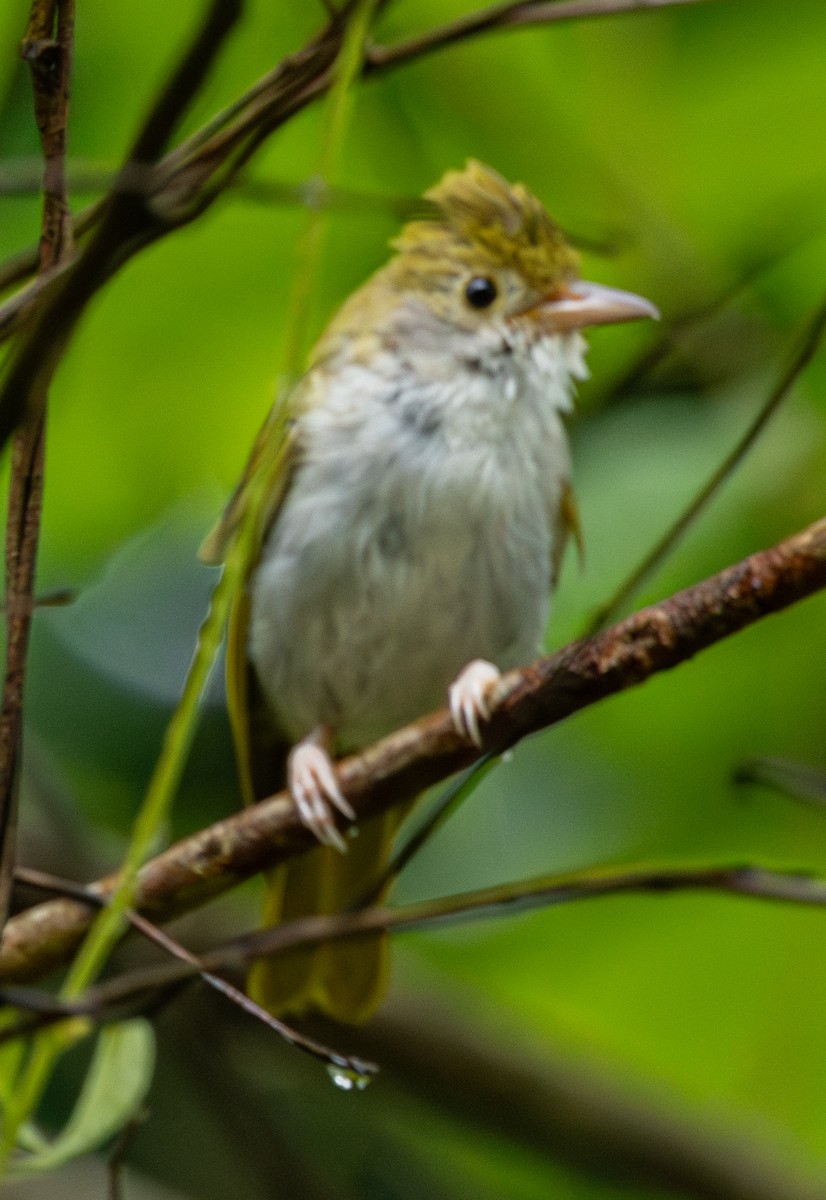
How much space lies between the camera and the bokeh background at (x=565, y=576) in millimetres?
2867

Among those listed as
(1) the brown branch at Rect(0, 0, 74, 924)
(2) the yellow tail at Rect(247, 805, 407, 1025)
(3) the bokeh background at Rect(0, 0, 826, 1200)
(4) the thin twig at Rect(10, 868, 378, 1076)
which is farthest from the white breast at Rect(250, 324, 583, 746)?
(1) the brown branch at Rect(0, 0, 74, 924)

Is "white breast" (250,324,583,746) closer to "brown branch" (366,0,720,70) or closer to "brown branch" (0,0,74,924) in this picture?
"brown branch" (366,0,720,70)

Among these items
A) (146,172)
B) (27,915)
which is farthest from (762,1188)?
(146,172)

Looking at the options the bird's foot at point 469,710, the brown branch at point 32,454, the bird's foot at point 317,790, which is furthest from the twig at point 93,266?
the bird's foot at point 317,790

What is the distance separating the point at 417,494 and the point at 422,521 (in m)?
0.06

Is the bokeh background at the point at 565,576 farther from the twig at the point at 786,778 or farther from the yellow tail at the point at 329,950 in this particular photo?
the twig at the point at 786,778

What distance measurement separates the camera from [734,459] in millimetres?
1962

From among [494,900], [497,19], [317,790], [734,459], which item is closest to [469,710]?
[494,900]

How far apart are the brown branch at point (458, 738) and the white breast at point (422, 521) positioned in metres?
0.93

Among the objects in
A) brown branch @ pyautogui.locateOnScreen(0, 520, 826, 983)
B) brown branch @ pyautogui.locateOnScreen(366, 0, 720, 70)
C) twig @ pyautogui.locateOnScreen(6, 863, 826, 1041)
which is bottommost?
twig @ pyautogui.locateOnScreen(6, 863, 826, 1041)

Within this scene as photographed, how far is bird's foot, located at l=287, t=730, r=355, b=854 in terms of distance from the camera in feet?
7.14

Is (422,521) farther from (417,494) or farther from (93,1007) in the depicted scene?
(93,1007)

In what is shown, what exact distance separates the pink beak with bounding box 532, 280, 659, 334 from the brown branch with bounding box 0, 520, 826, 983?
1135mm

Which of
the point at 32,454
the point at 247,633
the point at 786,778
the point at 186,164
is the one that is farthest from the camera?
the point at 247,633
